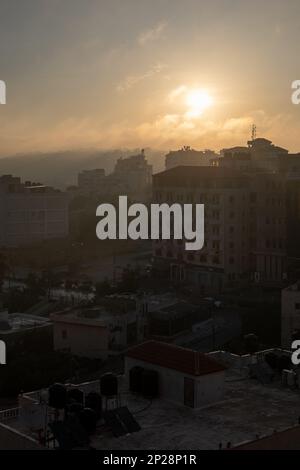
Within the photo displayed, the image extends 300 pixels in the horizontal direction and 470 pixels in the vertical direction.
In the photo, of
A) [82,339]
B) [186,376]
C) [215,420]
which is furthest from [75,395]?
[82,339]

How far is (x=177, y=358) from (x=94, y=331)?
14.1ft

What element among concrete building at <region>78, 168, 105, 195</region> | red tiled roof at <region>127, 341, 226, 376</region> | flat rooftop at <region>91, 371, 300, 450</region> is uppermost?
concrete building at <region>78, 168, 105, 195</region>

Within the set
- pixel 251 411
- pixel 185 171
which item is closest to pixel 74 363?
pixel 251 411

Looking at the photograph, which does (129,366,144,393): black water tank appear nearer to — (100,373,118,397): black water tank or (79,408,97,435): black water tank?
(100,373,118,397): black water tank

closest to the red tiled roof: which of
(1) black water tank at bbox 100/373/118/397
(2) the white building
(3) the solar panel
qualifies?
(2) the white building

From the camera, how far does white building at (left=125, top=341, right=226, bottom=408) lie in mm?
4152

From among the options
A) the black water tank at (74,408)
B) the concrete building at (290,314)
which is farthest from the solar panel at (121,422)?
the concrete building at (290,314)

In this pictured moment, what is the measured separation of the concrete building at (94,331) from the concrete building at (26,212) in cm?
1181

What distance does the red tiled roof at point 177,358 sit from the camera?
165 inches

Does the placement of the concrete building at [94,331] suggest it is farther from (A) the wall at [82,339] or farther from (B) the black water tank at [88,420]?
(B) the black water tank at [88,420]

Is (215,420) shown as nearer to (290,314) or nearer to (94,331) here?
(94,331)

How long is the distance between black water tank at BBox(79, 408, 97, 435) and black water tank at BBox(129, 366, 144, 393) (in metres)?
0.72

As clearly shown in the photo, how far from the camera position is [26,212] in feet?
68.0

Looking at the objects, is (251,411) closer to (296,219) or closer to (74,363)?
(74,363)
